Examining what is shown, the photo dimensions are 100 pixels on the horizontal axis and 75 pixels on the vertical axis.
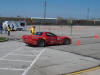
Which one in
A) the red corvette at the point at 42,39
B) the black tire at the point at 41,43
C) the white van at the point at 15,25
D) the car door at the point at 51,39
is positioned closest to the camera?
the red corvette at the point at 42,39

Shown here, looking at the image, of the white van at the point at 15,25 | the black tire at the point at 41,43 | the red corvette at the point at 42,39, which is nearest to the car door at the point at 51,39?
the red corvette at the point at 42,39

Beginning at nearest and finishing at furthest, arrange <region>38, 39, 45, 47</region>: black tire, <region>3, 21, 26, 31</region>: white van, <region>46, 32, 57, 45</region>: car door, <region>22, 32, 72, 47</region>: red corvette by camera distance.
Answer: <region>22, 32, 72, 47</region>: red corvette → <region>38, 39, 45, 47</region>: black tire → <region>46, 32, 57, 45</region>: car door → <region>3, 21, 26, 31</region>: white van

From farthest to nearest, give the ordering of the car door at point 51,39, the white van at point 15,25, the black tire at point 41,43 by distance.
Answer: the white van at point 15,25
the car door at point 51,39
the black tire at point 41,43

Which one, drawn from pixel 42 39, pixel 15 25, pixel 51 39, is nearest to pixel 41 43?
pixel 42 39

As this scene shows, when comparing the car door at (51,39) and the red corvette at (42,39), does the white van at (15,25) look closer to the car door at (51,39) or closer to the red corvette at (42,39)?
the red corvette at (42,39)

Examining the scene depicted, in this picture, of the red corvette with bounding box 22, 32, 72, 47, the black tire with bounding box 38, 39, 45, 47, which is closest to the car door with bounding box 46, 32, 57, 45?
the red corvette with bounding box 22, 32, 72, 47

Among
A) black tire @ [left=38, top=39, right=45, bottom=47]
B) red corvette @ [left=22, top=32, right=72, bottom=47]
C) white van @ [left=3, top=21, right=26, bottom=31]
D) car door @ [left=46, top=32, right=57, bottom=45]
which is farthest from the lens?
white van @ [left=3, top=21, right=26, bottom=31]

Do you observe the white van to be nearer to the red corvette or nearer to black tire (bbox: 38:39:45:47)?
the red corvette

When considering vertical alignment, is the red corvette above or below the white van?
below

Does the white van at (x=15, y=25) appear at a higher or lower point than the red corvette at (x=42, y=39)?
higher

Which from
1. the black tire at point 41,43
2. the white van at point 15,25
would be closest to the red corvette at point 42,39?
the black tire at point 41,43

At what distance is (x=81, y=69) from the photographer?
7.85 metres

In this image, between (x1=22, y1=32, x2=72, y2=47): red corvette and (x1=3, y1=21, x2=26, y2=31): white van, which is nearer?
(x1=22, y1=32, x2=72, y2=47): red corvette

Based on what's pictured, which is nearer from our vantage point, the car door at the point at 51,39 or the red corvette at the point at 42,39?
the red corvette at the point at 42,39
